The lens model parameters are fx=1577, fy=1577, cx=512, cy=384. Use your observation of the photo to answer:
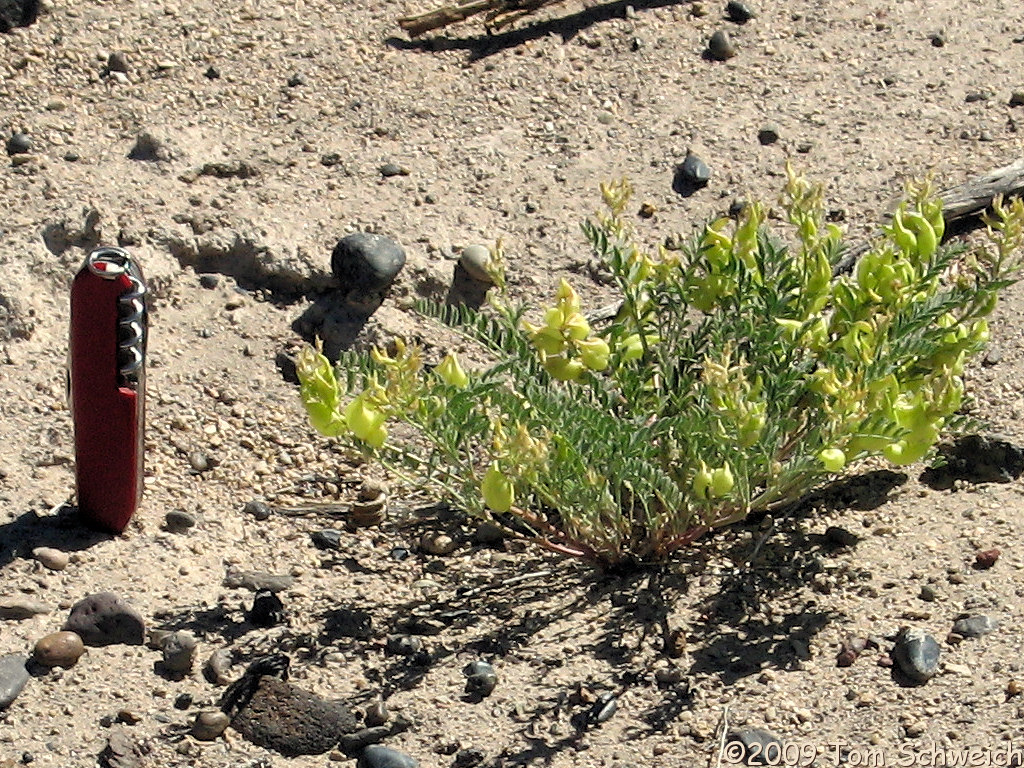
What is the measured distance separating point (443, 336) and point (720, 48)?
64.5 inches

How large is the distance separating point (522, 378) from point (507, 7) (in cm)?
233

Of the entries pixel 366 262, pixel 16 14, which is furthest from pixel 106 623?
pixel 16 14

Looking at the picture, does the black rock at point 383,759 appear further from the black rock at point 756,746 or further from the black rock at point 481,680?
the black rock at point 756,746

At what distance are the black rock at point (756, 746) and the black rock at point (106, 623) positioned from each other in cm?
127

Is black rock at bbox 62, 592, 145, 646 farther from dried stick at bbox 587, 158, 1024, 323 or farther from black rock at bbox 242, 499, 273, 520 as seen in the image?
dried stick at bbox 587, 158, 1024, 323

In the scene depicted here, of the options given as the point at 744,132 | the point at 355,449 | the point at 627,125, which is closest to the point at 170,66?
the point at 627,125

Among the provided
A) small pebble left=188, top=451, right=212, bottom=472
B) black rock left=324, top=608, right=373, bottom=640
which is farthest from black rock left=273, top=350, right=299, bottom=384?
black rock left=324, top=608, right=373, bottom=640

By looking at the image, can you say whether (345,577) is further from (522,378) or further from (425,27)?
(425,27)

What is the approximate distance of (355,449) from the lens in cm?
334

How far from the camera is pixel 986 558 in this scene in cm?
352

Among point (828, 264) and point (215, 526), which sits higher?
point (828, 264)

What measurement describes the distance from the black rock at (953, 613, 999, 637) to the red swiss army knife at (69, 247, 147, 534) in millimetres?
1858

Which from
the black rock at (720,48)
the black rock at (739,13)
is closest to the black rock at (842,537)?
the black rock at (720,48)

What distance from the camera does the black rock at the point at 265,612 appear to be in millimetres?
3461
